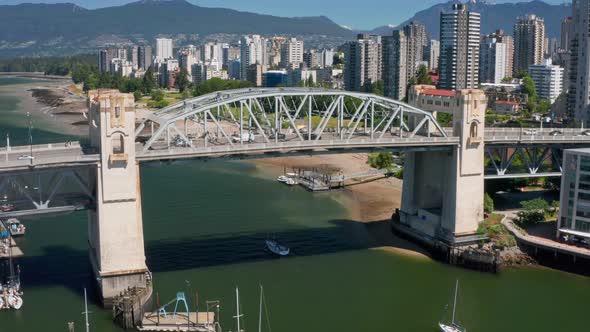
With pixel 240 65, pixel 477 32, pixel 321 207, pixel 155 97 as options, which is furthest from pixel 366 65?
pixel 321 207

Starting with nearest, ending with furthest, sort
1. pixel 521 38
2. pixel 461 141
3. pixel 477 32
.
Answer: pixel 461 141 → pixel 477 32 → pixel 521 38

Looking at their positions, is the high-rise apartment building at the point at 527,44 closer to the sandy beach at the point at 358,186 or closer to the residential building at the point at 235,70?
the residential building at the point at 235,70

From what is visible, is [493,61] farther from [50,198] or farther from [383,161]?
[50,198]

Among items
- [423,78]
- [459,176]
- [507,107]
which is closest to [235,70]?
[423,78]

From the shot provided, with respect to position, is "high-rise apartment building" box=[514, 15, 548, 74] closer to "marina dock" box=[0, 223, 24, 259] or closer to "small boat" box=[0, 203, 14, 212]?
"marina dock" box=[0, 223, 24, 259]

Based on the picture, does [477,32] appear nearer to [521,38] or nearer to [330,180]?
[521,38]

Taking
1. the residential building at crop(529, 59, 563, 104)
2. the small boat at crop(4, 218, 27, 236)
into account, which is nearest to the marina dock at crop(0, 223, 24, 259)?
the small boat at crop(4, 218, 27, 236)

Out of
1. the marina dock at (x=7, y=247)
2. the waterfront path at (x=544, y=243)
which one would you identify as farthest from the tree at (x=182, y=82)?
the waterfront path at (x=544, y=243)
